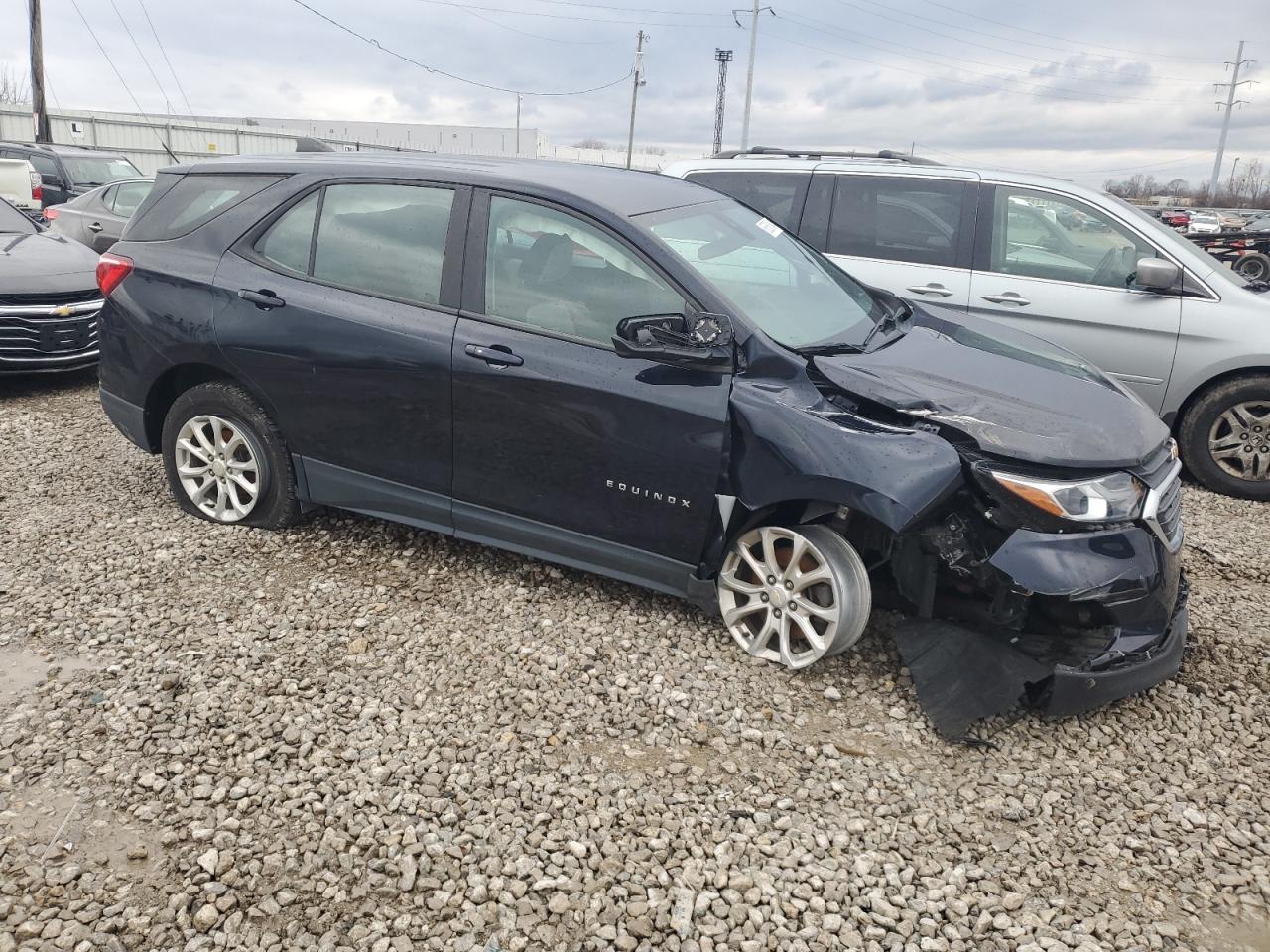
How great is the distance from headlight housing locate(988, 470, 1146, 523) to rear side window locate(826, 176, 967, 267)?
3491 millimetres

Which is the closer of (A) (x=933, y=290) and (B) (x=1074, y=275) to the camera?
(B) (x=1074, y=275)

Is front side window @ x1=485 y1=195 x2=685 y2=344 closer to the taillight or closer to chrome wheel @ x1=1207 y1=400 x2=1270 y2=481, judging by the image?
the taillight

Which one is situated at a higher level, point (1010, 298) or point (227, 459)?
point (1010, 298)

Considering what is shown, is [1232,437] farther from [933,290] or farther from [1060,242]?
[933,290]

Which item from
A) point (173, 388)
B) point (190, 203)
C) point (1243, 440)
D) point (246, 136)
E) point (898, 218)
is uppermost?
point (246, 136)

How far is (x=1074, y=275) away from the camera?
6086 millimetres

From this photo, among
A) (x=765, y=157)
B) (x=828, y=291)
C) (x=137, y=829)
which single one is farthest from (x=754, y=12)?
(x=137, y=829)

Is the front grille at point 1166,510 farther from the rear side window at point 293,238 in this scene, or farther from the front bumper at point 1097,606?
the rear side window at point 293,238

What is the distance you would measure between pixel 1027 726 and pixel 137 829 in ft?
9.51

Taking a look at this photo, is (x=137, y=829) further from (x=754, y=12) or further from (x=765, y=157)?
(x=754, y=12)

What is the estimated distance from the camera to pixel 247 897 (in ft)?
8.12

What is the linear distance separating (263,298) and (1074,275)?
4.91 meters

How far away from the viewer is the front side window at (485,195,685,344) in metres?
3.63

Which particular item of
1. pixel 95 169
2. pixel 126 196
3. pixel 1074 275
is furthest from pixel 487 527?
pixel 95 169
